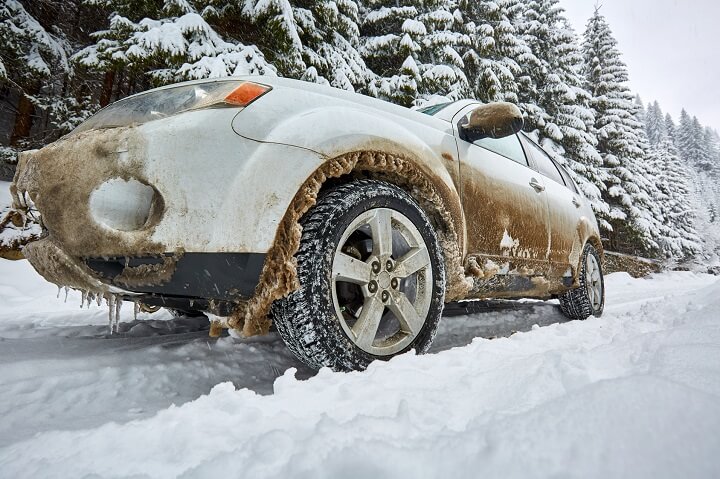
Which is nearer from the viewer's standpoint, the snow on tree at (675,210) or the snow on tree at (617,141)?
the snow on tree at (617,141)

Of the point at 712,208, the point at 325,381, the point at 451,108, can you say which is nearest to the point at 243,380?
the point at 325,381

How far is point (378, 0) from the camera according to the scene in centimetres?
1055

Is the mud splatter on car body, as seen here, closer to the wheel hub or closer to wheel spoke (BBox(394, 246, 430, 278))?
the wheel hub

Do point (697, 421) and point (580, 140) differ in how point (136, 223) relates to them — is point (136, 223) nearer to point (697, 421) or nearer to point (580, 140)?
point (697, 421)

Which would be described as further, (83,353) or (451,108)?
(451,108)

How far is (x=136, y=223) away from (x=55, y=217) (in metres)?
0.31

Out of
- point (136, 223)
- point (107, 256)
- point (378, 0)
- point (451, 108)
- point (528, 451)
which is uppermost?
point (378, 0)

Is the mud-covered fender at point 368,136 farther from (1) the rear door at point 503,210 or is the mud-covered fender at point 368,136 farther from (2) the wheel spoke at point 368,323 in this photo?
(2) the wheel spoke at point 368,323

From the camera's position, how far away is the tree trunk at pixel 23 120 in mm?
9828

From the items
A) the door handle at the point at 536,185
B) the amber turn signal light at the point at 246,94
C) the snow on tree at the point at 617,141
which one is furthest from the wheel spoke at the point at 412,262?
the snow on tree at the point at 617,141

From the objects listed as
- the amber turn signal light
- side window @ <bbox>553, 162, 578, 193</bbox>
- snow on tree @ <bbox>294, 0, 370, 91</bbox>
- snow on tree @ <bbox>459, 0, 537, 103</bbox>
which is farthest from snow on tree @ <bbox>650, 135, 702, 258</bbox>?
the amber turn signal light

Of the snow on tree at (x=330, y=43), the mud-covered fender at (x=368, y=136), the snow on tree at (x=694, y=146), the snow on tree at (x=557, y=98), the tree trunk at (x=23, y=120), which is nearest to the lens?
the mud-covered fender at (x=368, y=136)

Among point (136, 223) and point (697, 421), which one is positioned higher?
point (136, 223)

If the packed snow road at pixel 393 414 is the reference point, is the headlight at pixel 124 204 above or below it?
above
